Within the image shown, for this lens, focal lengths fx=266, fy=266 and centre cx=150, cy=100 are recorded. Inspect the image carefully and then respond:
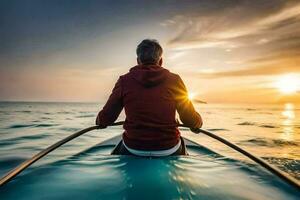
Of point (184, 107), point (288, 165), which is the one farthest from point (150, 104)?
point (288, 165)

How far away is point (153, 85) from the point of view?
342 cm

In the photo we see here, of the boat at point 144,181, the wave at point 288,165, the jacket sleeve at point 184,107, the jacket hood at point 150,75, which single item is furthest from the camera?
the wave at point 288,165

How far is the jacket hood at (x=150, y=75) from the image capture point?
11.1 feet

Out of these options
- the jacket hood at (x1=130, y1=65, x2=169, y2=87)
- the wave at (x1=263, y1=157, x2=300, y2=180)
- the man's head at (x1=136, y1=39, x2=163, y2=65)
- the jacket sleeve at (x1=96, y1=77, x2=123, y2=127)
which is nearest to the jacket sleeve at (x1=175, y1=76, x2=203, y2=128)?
the jacket hood at (x1=130, y1=65, x2=169, y2=87)

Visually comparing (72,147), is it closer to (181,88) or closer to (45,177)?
(45,177)

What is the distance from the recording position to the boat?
274 centimetres

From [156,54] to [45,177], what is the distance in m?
2.23

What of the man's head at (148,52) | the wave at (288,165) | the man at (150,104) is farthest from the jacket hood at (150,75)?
the wave at (288,165)

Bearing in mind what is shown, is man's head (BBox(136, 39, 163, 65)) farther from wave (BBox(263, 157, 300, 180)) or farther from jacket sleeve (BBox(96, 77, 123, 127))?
wave (BBox(263, 157, 300, 180))

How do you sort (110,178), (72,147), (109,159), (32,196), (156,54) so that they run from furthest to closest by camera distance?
(72,147) < (109,159) < (156,54) < (110,178) < (32,196)

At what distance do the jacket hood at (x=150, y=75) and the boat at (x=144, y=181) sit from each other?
108cm

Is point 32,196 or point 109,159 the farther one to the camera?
point 109,159

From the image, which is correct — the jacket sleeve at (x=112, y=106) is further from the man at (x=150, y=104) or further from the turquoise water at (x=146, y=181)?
the turquoise water at (x=146, y=181)

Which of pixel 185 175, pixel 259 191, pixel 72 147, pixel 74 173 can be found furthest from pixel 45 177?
pixel 72 147
